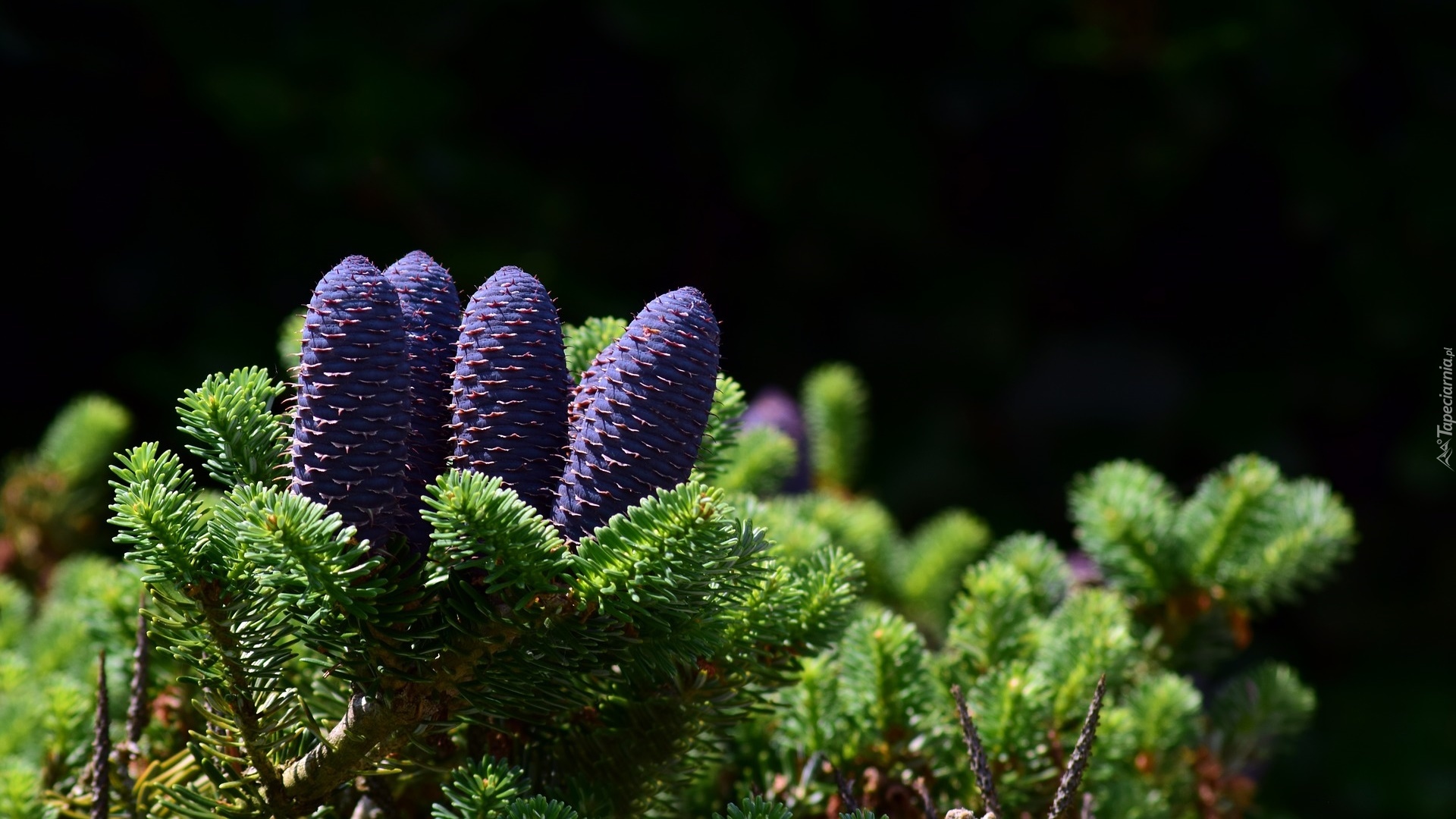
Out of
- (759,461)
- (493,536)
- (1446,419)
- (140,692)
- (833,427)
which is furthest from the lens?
(1446,419)

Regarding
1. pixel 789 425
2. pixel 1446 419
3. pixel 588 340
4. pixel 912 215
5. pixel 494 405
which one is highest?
pixel 912 215

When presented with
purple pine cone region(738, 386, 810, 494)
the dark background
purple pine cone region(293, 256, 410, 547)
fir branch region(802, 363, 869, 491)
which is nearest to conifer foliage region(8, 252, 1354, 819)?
purple pine cone region(293, 256, 410, 547)

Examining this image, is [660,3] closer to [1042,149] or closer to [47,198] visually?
[1042,149]

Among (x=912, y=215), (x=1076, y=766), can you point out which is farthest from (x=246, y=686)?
(x=912, y=215)

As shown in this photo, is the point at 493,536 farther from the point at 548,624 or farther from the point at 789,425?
the point at 789,425

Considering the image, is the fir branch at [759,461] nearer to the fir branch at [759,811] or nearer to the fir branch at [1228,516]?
the fir branch at [1228,516]

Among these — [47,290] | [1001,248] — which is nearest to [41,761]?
[47,290]

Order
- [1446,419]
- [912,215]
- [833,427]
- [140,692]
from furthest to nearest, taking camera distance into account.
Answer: [912,215], [1446,419], [833,427], [140,692]

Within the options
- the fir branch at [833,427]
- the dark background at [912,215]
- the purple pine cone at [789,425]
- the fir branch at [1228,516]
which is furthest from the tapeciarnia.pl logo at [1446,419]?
the fir branch at [1228,516]
